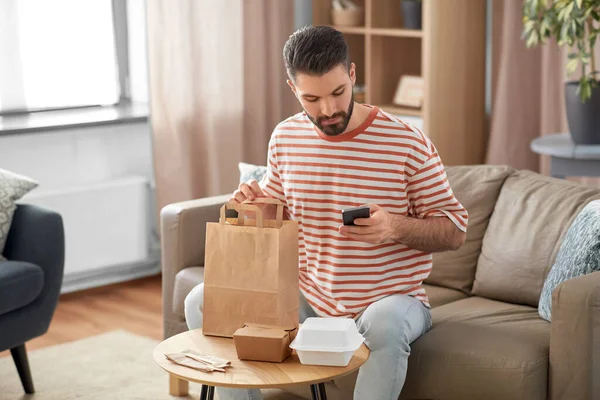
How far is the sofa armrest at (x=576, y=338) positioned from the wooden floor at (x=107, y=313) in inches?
70.6

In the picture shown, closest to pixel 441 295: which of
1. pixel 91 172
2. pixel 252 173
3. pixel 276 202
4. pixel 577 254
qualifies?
pixel 577 254

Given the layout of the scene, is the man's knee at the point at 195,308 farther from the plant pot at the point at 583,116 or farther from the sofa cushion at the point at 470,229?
the plant pot at the point at 583,116

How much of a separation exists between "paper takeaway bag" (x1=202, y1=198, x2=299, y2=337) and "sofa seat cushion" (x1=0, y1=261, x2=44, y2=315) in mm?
1004

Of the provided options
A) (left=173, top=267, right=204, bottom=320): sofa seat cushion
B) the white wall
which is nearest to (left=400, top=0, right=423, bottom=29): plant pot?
the white wall

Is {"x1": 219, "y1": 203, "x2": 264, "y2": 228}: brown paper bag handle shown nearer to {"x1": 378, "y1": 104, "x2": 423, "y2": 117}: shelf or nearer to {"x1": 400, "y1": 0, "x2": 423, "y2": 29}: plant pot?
{"x1": 378, "y1": 104, "x2": 423, "y2": 117}: shelf

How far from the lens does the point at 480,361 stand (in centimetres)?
236

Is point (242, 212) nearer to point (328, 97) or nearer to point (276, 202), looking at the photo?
point (276, 202)

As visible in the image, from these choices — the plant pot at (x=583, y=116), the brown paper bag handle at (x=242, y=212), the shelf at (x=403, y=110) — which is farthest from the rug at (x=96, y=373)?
the shelf at (x=403, y=110)

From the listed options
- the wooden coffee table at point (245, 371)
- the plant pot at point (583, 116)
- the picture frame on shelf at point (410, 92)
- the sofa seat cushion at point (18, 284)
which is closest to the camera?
the wooden coffee table at point (245, 371)

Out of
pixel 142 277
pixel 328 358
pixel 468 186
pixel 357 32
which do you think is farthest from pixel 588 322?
pixel 142 277

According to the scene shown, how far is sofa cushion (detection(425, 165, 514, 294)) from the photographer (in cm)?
291

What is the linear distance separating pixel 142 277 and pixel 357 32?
1.46 metres

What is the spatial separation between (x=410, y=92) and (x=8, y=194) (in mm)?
1878

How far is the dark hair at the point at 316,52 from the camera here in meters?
2.16
